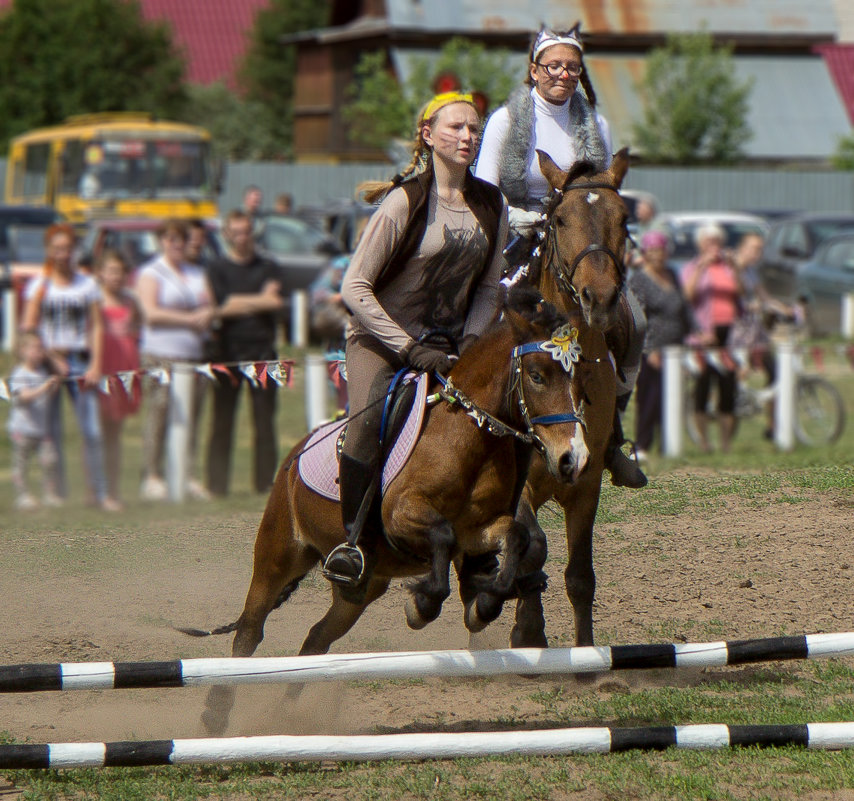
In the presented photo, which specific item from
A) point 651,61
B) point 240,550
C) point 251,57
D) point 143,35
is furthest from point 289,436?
point 251,57

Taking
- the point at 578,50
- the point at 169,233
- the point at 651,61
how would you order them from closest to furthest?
1. the point at 578,50
2. the point at 169,233
3. the point at 651,61

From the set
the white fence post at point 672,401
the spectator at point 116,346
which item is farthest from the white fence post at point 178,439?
the white fence post at point 672,401

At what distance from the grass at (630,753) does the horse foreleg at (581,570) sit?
33 centimetres

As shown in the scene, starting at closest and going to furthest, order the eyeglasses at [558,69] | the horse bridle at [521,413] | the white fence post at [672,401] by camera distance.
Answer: the horse bridle at [521,413] → the eyeglasses at [558,69] → the white fence post at [672,401]

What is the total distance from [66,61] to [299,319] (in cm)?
2816

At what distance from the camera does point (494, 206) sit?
19.1 ft

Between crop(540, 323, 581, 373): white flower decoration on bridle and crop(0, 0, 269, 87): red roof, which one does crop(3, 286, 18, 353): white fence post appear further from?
crop(0, 0, 269, 87): red roof

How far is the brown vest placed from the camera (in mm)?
5664

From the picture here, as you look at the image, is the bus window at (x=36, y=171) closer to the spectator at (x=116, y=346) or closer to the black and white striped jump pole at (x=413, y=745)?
the spectator at (x=116, y=346)

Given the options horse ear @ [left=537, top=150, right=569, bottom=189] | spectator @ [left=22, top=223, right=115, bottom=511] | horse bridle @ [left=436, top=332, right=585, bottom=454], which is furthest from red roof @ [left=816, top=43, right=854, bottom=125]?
horse bridle @ [left=436, top=332, right=585, bottom=454]

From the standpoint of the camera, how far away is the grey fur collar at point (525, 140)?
6266 millimetres

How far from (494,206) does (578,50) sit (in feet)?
3.16

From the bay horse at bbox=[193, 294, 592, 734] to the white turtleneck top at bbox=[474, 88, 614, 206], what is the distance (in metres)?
1.00

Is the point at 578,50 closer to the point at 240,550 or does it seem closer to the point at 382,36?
the point at 240,550
